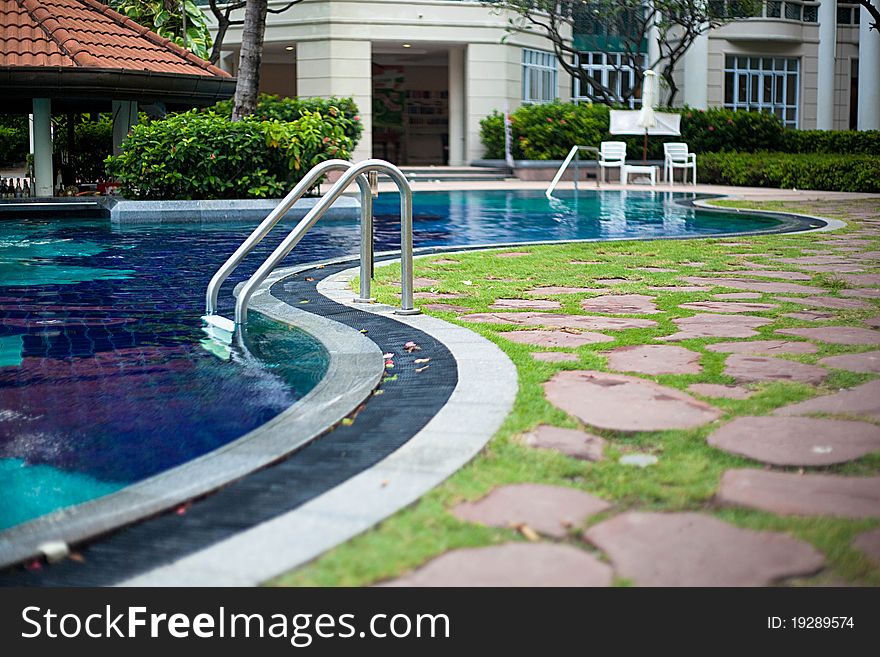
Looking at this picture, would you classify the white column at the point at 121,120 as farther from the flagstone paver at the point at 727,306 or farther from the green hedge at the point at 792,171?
the green hedge at the point at 792,171

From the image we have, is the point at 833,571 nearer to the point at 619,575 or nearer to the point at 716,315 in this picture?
the point at 619,575

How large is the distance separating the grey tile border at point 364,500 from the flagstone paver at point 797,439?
2.52 ft

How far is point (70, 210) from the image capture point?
16328 millimetres

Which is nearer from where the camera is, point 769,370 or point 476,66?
point 769,370

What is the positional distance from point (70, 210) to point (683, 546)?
15.2 m

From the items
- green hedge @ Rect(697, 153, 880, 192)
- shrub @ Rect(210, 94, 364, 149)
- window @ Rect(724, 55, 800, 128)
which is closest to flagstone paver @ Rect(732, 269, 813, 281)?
shrub @ Rect(210, 94, 364, 149)

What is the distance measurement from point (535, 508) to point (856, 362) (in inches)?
93.3

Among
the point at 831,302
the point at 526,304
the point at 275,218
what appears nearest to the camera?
the point at 275,218

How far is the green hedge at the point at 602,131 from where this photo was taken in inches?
1104

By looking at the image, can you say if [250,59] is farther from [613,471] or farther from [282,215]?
[613,471]

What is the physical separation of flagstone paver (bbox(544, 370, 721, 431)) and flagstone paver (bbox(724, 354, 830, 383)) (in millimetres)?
434

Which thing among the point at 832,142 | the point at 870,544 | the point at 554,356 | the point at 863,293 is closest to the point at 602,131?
the point at 832,142

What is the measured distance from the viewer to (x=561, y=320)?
5941mm
